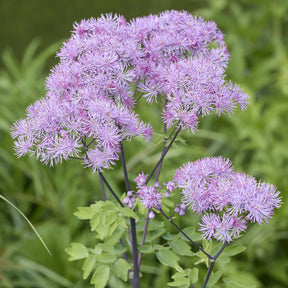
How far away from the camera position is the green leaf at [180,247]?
1.00m

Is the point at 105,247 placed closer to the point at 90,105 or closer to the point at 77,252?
the point at 77,252

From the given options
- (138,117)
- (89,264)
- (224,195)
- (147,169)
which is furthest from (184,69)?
(147,169)

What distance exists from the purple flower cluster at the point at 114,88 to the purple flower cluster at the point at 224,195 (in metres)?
0.10

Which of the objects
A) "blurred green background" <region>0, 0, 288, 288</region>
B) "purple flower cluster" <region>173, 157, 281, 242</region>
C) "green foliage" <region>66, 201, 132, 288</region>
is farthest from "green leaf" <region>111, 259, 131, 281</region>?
"blurred green background" <region>0, 0, 288, 288</region>

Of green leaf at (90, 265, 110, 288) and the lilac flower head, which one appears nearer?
the lilac flower head

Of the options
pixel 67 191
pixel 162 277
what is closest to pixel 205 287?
pixel 162 277

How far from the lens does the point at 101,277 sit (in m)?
1.00

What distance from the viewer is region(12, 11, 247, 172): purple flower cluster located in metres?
0.85

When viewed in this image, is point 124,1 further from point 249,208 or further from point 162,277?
point 249,208

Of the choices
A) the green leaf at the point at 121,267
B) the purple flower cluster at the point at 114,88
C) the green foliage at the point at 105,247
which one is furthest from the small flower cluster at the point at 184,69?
the green leaf at the point at 121,267

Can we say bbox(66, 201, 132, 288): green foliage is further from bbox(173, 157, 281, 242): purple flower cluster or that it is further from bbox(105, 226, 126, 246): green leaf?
bbox(173, 157, 281, 242): purple flower cluster

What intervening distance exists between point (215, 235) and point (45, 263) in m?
1.30

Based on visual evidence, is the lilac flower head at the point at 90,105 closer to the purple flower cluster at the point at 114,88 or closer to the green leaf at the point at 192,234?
the purple flower cluster at the point at 114,88

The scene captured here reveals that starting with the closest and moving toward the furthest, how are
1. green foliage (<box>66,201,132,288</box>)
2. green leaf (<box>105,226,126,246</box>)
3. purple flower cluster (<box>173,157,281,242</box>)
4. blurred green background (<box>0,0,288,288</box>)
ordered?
purple flower cluster (<box>173,157,281,242</box>) < green foliage (<box>66,201,132,288</box>) < green leaf (<box>105,226,126,246</box>) < blurred green background (<box>0,0,288,288</box>)
